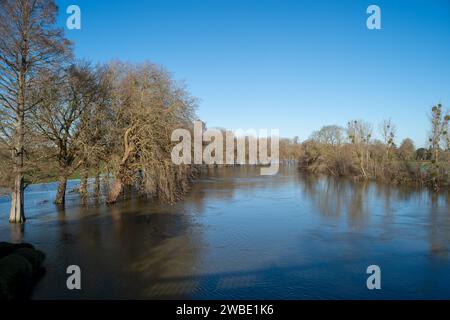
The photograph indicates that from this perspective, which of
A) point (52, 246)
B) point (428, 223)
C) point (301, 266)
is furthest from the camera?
point (428, 223)

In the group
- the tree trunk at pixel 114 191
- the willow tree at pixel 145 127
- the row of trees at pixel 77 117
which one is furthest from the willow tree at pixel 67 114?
the tree trunk at pixel 114 191

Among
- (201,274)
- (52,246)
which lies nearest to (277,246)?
(201,274)

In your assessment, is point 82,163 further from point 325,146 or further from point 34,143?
point 325,146

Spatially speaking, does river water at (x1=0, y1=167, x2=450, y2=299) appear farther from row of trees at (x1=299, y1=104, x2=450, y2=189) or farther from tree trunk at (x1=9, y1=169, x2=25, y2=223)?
row of trees at (x1=299, y1=104, x2=450, y2=189)

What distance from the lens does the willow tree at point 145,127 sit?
18.3 meters

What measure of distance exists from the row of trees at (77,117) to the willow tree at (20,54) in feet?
0.12

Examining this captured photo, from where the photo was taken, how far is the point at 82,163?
17.8 meters

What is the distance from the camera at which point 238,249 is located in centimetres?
1076

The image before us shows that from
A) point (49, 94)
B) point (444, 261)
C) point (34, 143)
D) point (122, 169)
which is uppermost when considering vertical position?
point (49, 94)

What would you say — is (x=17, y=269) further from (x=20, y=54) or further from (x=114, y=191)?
(x=114, y=191)

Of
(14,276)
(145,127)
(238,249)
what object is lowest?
(238,249)

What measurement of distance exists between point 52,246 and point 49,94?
345 inches

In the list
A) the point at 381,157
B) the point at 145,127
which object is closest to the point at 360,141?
the point at 381,157

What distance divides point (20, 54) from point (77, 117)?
17.4ft
